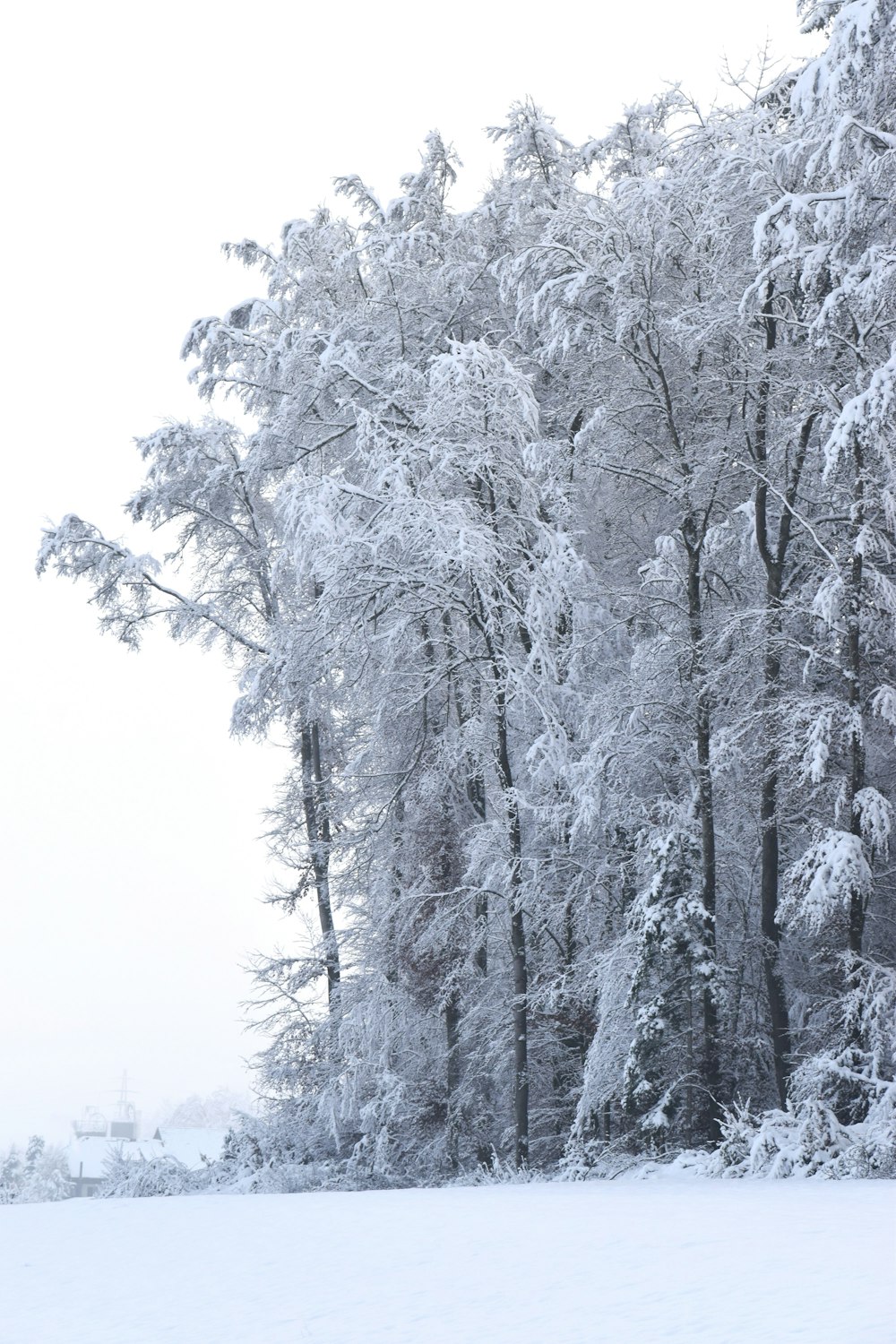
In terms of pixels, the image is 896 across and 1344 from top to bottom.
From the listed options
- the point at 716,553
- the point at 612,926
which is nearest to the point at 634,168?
→ the point at 716,553

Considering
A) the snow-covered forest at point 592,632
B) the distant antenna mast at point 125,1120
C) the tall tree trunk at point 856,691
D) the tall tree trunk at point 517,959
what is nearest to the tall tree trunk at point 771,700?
the snow-covered forest at point 592,632

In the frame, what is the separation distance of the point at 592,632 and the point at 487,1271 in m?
8.34

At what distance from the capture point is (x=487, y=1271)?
582 centimetres

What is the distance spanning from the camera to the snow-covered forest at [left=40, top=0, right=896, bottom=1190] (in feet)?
33.6

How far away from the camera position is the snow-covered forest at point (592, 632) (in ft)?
33.6

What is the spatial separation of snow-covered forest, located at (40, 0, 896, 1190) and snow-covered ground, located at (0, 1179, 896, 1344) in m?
2.18

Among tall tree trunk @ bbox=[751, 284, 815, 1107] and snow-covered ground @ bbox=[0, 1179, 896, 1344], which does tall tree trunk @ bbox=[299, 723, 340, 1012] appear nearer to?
tall tree trunk @ bbox=[751, 284, 815, 1107]

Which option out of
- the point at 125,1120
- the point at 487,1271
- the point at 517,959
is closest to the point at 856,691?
the point at 517,959

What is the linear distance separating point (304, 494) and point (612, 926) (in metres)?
5.70

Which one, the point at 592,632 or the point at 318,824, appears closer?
the point at 592,632

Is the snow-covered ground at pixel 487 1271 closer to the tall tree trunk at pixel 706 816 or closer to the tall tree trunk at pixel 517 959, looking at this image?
the tall tree trunk at pixel 706 816

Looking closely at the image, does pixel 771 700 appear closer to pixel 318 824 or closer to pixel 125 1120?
pixel 318 824

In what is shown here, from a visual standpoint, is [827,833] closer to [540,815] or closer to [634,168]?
[540,815]

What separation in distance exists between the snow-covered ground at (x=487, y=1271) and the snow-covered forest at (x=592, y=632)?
7.15 feet
